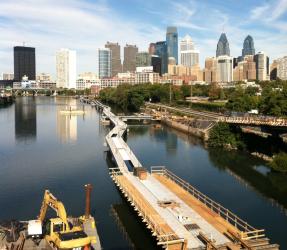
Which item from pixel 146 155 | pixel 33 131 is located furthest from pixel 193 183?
pixel 33 131

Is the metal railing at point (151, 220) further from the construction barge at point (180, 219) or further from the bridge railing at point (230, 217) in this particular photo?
the bridge railing at point (230, 217)

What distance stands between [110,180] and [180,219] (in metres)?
17.3

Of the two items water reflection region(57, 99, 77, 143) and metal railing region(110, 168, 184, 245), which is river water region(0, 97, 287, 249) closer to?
water reflection region(57, 99, 77, 143)

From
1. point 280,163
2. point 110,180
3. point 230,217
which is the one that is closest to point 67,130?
point 110,180

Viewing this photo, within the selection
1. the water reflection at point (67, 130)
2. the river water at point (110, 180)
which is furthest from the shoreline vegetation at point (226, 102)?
the water reflection at point (67, 130)

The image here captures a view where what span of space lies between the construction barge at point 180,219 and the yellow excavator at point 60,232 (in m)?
4.30

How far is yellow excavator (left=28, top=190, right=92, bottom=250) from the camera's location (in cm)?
1917

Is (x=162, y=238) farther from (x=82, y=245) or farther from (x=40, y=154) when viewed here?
(x=40, y=154)

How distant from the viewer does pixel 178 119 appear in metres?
87.4

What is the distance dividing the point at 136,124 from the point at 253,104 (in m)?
25.3

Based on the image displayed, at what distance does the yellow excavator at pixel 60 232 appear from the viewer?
62.9 feet

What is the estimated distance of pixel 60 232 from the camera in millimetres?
20688

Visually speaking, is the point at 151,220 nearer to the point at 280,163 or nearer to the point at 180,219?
the point at 180,219

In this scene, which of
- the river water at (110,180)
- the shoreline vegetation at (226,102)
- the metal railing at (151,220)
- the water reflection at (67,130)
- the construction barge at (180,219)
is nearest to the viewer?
the construction barge at (180,219)
